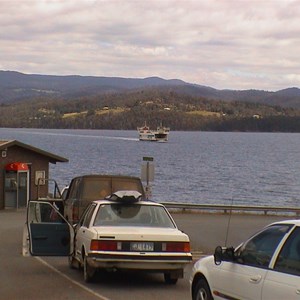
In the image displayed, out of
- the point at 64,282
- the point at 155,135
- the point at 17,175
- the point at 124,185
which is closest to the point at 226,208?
the point at 17,175

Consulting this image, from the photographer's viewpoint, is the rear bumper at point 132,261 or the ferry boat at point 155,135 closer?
the rear bumper at point 132,261

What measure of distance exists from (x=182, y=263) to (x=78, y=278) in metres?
2.23

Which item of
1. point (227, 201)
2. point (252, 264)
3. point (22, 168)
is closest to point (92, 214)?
point (252, 264)

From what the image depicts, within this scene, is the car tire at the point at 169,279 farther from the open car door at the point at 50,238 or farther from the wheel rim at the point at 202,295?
the wheel rim at the point at 202,295

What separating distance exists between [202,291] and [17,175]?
76.1 feet

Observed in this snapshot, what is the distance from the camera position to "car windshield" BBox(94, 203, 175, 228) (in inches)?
513

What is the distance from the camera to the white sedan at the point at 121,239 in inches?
479

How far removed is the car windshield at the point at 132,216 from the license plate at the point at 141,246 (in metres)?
0.77

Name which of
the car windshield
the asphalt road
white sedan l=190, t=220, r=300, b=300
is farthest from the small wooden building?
white sedan l=190, t=220, r=300, b=300

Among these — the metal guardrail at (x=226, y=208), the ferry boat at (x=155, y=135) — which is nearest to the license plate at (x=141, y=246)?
the metal guardrail at (x=226, y=208)

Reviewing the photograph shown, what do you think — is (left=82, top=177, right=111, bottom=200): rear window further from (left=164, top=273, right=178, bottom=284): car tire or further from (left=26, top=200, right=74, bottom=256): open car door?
(left=164, top=273, right=178, bottom=284): car tire

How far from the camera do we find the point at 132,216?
13242 mm

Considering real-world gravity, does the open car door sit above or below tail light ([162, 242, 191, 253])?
below

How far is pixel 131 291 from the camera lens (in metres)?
12.3
